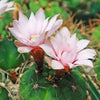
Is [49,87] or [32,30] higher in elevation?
[32,30]

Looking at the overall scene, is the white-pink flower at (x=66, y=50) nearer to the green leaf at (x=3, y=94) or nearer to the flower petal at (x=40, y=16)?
the flower petal at (x=40, y=16)

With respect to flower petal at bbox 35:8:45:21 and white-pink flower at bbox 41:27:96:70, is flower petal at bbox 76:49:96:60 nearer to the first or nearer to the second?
white-pink flower at bbox 41:27:96:70

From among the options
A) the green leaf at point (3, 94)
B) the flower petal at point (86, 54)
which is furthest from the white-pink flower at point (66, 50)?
the green leaf at point (3, 94)

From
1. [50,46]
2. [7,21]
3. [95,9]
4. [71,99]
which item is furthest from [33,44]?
[95,9]

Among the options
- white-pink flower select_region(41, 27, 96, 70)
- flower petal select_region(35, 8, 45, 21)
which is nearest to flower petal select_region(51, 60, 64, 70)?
white-pink flower select_region(41, 27, 96, 70)

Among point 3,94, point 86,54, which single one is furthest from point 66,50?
point 3,94

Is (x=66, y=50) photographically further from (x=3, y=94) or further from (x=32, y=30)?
Answer: (x=3, y=94)

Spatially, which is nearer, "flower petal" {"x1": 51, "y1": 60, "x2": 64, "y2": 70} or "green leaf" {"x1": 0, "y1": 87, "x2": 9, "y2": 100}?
"flower petal" {"x1": 51, "y1": 60, "x2": 64, "y2": 70}

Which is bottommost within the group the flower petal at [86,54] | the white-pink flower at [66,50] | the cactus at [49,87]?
the cactus at [49,87]

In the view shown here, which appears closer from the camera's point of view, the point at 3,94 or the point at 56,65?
the point at 56,65
